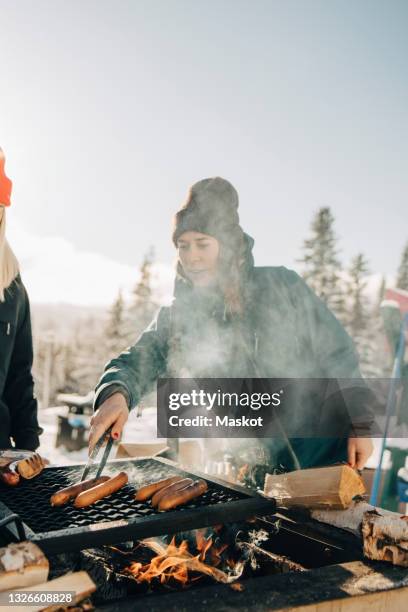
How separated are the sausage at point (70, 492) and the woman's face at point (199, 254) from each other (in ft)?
5.79

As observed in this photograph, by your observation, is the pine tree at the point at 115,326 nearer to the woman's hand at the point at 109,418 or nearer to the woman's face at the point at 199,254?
the woman's face at the point at 199,254

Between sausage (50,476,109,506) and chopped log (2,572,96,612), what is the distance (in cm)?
56

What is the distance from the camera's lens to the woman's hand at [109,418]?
7.67ft

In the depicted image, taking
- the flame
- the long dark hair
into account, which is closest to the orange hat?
the long dark hair

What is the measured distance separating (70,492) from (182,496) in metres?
0.47

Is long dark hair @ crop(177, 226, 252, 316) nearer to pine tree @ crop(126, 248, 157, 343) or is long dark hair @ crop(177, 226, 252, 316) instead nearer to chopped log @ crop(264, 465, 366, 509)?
chopped log @ crop(264, 465, 366, 509)

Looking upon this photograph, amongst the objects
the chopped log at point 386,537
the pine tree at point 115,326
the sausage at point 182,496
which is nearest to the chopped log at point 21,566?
the sausage at point 182,496

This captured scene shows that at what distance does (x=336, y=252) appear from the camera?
1391 inches

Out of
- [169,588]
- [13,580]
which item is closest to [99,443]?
[169,588]

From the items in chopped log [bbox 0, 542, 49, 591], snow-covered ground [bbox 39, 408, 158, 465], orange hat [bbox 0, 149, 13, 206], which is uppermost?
orange hat [bbox 0, 149, 13, 206]

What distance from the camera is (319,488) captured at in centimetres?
220

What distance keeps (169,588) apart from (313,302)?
2.05 meters

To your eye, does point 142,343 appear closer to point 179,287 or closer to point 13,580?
point 179,287

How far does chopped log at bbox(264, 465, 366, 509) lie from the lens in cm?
216
